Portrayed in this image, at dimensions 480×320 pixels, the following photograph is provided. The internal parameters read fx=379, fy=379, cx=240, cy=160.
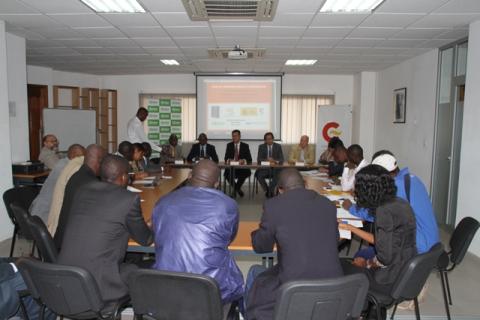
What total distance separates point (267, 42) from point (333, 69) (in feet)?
10.5

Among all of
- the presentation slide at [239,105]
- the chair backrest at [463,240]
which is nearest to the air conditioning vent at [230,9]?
the chair backrest at [463,240]

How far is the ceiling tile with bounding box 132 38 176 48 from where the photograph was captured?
5.73 meters

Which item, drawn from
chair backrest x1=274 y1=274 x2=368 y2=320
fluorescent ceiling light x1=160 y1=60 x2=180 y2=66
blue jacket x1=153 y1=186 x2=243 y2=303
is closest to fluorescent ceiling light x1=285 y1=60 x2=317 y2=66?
fluorescent ceiling light x1=160 y1=60 x2=180 y2=66

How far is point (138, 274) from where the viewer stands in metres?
1.75

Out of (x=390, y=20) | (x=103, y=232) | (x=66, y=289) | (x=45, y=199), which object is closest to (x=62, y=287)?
(x=66, y=289)

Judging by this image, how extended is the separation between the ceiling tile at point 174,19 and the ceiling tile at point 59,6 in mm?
798

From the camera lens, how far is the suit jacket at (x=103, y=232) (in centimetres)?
207

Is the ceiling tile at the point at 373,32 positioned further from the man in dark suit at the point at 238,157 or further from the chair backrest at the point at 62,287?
the chair backrest at the point at 62,287

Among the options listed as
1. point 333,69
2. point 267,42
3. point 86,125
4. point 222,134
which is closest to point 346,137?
point 333,69

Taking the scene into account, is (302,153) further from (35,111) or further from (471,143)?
(35,111)

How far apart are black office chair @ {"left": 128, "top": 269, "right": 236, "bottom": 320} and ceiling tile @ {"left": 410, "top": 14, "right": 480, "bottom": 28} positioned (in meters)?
4.22

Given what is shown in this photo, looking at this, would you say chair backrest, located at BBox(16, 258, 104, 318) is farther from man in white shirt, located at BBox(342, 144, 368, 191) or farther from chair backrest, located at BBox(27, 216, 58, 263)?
man in white shirt, located at BBox(342, 144, 368, 191)

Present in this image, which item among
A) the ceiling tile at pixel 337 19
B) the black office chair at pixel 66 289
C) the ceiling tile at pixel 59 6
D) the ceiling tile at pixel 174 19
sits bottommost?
the black office chair at pixel 66 289

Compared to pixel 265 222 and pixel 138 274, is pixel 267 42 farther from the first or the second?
pixel 138 274
